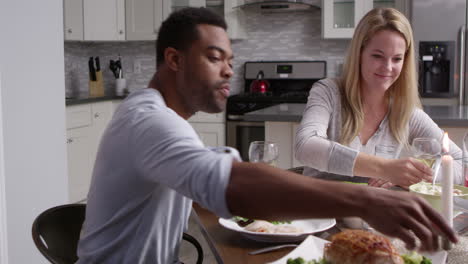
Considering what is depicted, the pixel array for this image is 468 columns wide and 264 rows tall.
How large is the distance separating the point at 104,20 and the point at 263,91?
1.64 m

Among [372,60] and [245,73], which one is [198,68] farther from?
[245,73]

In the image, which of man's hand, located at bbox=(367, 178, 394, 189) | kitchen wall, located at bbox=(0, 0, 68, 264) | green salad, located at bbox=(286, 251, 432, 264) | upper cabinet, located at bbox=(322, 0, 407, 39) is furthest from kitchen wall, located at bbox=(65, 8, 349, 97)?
green salad, located at bbox=(286, 251, 432, 264)

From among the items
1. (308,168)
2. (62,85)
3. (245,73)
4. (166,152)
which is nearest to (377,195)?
(166,152)

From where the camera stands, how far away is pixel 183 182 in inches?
31.2

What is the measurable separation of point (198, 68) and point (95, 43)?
185 inches

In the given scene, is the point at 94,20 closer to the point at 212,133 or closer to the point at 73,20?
the point at 73,20

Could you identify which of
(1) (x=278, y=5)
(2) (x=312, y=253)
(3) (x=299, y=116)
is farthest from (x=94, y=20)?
(2) (x=312, y=253)

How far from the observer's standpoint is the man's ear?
110 cm

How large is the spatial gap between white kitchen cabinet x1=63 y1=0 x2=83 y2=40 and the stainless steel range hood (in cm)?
146

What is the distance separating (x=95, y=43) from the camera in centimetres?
551

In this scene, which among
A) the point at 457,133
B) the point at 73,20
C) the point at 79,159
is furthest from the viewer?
the point at 73,20

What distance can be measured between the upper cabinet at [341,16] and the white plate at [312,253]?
381 cm

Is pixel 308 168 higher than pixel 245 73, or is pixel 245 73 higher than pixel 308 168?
pixel 245 73

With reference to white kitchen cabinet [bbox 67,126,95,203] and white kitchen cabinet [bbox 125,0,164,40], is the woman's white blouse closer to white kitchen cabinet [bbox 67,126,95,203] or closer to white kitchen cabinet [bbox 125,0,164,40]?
white kitchen cabinet [bbox 67,126,95,203]
